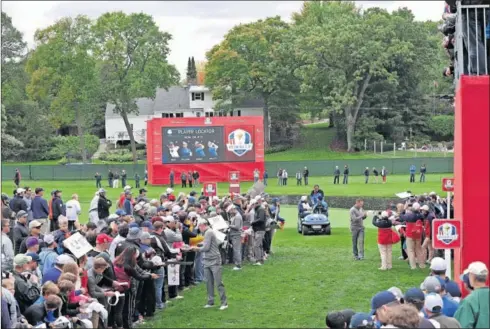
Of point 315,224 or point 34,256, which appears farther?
point 315,224

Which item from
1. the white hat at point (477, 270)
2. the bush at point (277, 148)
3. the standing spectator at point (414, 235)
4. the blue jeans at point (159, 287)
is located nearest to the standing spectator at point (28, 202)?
the blue jeans at point (159, 287)

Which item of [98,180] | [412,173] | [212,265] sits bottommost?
[98,180]

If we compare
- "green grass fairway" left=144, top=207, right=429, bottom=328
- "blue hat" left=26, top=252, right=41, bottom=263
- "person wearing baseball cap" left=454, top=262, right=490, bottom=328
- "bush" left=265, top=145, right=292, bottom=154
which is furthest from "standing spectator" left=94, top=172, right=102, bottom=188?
"person wearing baseball cap" left=454, top=262, right=490, bottom=328

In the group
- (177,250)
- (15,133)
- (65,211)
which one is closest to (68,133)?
(15,133)

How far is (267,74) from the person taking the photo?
92250mm

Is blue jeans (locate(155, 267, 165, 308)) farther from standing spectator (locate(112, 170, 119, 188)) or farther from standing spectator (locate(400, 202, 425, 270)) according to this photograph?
standing spectator (locate(112, 170, 119, 188))

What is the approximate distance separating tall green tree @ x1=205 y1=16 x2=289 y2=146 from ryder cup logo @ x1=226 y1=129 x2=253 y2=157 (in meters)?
32.1

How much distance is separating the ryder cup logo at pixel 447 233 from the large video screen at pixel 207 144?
45948mm

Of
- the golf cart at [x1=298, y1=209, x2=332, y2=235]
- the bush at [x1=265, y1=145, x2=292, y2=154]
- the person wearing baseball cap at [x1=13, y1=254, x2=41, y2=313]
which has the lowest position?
the golf cart at [x1=298, y1=209, x2=332, y2=235]

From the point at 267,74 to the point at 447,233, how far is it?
261 ft

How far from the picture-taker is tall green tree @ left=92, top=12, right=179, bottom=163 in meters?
87.6

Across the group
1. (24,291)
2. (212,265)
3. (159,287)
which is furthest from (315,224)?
(24,291)

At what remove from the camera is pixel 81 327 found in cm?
1220

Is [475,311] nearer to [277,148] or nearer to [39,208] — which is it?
[39,208]
